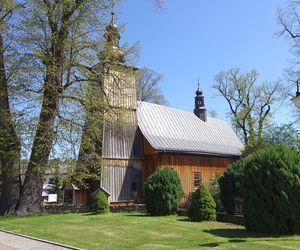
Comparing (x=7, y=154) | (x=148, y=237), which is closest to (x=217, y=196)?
(x=148, y=237)

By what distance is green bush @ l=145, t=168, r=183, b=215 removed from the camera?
20938mm

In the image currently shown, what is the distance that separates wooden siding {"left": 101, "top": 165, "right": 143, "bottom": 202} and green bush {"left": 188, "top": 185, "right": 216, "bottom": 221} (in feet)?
32.2

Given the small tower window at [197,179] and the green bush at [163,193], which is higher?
the small tower window at [197,179]

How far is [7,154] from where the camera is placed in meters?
20.2

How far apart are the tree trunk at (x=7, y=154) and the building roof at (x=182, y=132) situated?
35.5 feet

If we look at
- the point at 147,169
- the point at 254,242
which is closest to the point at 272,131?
the point at 147,169

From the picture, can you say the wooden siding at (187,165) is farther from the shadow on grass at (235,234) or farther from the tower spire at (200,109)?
the shadow on grass at (235,234)

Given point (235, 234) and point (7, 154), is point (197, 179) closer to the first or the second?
point (7, 154)

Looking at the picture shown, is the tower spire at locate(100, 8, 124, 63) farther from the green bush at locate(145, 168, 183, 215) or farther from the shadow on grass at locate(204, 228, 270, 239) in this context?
the shadow on grass at locate(204, 228, 270, 239)

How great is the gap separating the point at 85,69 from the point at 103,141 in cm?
769

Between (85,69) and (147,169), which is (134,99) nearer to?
(147,169)

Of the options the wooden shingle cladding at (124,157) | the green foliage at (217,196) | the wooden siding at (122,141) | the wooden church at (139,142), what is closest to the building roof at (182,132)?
the wooden church at (139,142)

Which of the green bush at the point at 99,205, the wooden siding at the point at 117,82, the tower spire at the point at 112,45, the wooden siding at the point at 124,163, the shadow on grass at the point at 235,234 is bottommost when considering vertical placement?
the shadow on grass at the point at 235,234

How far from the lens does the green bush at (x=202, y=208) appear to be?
695 inches
